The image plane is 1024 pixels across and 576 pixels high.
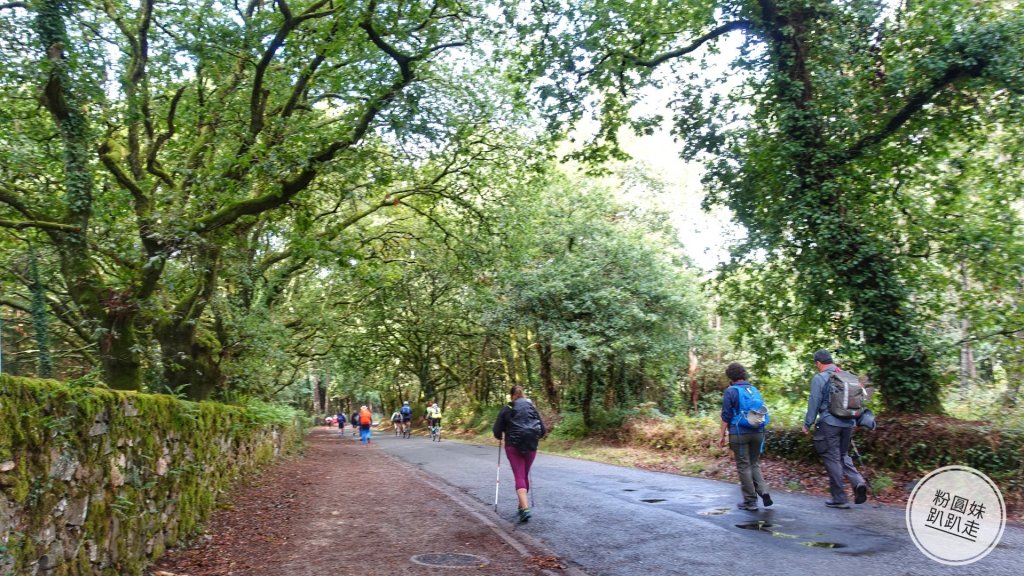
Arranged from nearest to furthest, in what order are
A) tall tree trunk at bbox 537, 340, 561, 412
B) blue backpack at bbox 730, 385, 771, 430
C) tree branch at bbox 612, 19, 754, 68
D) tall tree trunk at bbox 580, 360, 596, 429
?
blue backpack at bbox 730, 385, 771, 430 < tree branch at bbox 612, 19, 754, 68 < tall tree trunk at bbox 580, 360, 596, 429 < tall tree trunk at bbox 537, 340, 561, 412

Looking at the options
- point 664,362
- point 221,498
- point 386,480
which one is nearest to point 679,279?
point 664,362

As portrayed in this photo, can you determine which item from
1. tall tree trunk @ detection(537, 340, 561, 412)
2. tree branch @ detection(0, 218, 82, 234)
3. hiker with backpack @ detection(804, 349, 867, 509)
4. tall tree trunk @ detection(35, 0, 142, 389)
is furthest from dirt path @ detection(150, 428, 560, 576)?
tall tree trunk @ detection(537, 340, 561, 412)

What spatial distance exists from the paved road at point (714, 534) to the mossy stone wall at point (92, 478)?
4080 millimetres

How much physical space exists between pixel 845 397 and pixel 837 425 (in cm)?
38

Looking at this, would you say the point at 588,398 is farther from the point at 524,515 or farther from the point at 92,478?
the point at 92,478

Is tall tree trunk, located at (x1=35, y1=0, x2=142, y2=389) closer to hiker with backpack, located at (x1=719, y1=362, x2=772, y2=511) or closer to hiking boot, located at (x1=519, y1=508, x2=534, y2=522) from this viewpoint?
hiking boot, located at (x1=519, y1=508, x2=534, y2=522)

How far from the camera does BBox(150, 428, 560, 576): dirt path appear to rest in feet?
21.5

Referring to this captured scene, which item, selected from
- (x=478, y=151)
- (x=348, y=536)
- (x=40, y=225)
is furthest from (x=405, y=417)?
(x=348, y=536)

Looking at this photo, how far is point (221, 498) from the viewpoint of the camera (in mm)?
10320

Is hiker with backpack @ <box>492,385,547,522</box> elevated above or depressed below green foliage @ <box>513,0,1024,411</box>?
below

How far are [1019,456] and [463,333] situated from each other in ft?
87.1

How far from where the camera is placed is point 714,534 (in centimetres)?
712

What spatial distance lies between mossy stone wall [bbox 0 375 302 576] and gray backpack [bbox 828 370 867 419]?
26.7 ft

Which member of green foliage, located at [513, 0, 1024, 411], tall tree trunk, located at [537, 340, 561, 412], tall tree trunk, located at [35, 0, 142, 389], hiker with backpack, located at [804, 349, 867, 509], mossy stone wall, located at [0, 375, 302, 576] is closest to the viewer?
mossy stone wall, located at [0, 375, 302, 576]
